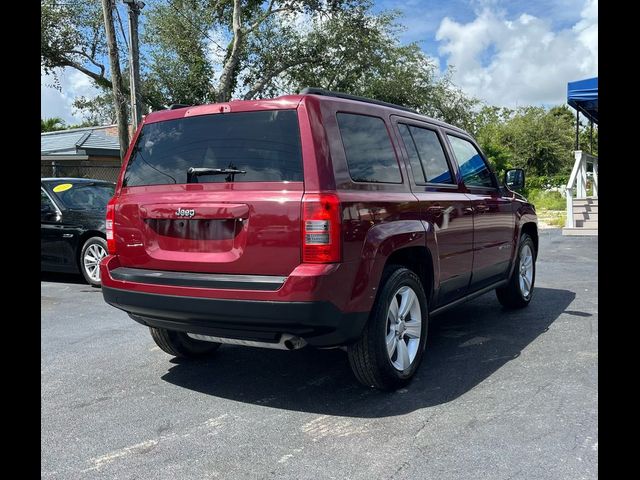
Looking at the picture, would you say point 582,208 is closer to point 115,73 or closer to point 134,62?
point 134,62

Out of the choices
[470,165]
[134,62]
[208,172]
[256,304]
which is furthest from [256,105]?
[134,62]

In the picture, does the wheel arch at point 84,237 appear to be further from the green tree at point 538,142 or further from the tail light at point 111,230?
the green tree at point 538,142

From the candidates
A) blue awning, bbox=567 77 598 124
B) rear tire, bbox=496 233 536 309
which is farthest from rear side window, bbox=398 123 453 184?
blue awning, bbox=567 77 598 124

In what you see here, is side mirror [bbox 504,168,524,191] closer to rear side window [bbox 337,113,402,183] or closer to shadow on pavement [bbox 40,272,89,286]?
rear side window [bbox 337,113,402,183]

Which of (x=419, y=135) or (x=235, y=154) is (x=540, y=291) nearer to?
(x=419, y=135)

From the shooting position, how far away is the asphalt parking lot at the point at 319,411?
2.91 metres

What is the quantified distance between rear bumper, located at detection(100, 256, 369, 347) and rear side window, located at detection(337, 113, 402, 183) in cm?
73

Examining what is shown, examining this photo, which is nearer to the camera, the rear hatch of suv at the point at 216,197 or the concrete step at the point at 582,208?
the rear hatch of suv at the point at 216,197

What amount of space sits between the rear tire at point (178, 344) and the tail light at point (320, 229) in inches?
65.4

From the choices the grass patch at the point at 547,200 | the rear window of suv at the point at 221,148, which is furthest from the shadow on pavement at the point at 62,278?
the grass patch at the point at 547,200

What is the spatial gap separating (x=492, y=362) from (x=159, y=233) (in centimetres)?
262

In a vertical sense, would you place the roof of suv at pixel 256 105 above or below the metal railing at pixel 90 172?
below

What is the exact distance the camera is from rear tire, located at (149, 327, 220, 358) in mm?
4512
